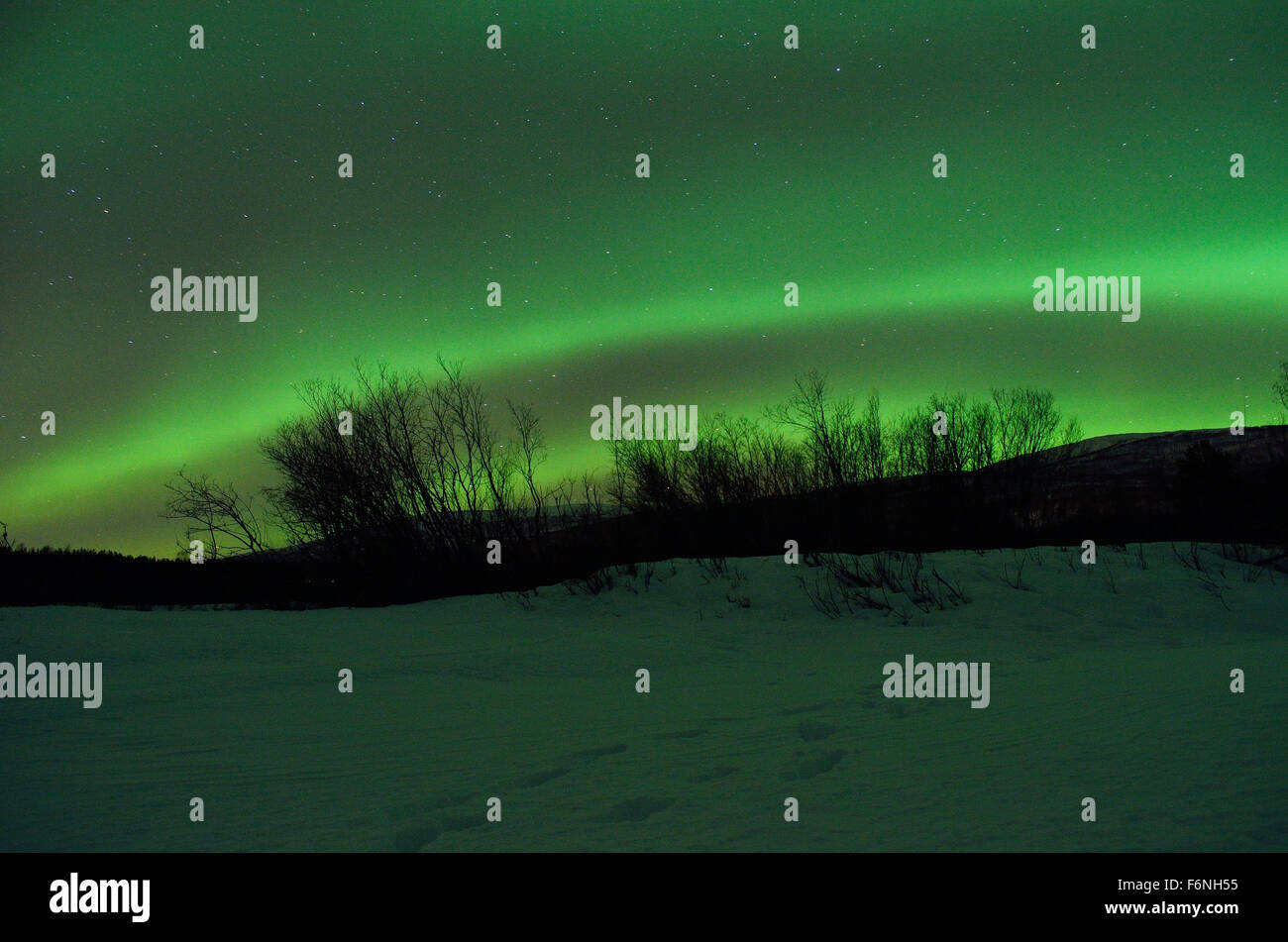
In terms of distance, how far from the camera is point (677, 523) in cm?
2623

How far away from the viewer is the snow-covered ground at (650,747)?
3227mm

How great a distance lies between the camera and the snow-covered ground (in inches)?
127

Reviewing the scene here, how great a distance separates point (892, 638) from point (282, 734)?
8.68m

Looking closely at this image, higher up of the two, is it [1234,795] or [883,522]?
[883,522]

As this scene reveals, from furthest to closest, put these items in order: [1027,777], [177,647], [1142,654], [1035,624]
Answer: [1035,624] < [177,647] < [1142,654] < [1027,777]

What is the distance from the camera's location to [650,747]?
16.4 feet

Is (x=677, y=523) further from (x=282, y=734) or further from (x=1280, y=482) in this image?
(x=1280, y=482)

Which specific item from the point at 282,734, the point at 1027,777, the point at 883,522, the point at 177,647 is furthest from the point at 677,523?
the point at 1027,777
